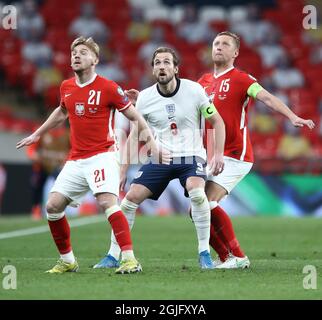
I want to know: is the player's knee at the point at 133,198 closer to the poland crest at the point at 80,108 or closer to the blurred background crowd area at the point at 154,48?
the poland crest at the point at 80,108

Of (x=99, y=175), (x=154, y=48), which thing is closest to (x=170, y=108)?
(x=99, y=175)

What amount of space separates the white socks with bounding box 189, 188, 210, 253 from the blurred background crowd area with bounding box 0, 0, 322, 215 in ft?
37.6

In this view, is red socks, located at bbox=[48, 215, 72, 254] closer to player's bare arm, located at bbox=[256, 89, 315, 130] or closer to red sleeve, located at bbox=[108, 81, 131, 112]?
red sleeve, located at bbox=[108, 81, 131, 112]

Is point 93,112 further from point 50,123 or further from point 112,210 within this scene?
point 112,210

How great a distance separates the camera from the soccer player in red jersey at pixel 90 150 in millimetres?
7789

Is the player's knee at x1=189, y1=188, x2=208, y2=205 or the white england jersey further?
the white england jersey

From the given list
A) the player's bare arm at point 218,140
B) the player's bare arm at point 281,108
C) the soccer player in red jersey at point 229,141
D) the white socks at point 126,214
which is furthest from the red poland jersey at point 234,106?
the white socks at point 126,214

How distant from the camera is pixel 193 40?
938 inches

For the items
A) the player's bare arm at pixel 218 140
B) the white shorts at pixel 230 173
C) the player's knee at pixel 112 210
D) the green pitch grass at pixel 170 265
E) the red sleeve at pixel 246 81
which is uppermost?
the red sleeve at pixel 246 81

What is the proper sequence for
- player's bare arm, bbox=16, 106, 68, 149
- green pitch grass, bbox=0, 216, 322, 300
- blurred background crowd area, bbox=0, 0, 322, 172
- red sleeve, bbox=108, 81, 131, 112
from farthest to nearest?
blurred background crowd area, bbox=0, 0, 322, 172 → player's bare arm, bbox=16, 106, 68, 149 → red sleeve, bbox=108, 81, 131, 112 → green pitch grass, bbox=0, 216, 322, 300

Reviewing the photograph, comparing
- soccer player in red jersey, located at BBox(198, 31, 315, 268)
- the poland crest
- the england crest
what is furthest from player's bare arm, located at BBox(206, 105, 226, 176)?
the poland crest

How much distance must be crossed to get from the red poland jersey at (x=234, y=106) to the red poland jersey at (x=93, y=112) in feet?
3.66

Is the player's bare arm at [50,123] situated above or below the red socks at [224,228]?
above

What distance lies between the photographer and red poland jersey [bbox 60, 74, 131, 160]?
7.86 meters
